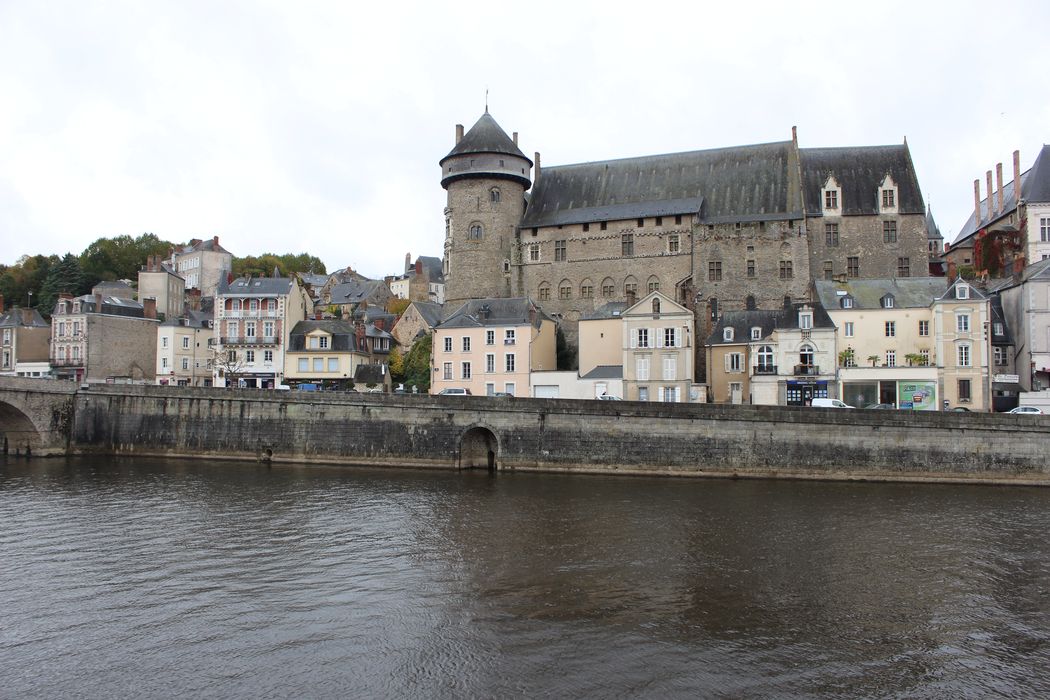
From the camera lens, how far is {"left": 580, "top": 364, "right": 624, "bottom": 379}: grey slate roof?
37312mm

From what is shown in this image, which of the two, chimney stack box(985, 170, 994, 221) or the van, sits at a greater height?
chimney stack box(985, 170, 994, 221)

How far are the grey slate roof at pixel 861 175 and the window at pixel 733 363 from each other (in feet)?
40.0

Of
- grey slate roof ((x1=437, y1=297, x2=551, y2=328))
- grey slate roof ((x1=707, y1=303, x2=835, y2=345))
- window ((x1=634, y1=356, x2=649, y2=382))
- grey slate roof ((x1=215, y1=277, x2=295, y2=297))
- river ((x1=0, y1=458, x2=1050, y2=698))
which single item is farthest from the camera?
grey slate roof ((x1=215, y1=277, x2=295, y2=297))

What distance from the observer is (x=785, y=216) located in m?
43.9

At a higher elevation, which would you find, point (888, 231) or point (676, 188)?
point (676, 188)

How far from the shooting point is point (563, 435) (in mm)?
30891

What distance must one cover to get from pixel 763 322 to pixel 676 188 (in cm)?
1397

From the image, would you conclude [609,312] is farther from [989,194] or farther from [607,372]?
[989,194]

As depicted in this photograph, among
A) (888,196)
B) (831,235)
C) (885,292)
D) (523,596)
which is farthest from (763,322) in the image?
(523,596)

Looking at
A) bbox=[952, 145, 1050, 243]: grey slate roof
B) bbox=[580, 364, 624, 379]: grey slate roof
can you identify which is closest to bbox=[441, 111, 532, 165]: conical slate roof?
bbox=[580, 364, 624, 379]: grey slate roof

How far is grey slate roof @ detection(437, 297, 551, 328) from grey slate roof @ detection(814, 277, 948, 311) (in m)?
14.1

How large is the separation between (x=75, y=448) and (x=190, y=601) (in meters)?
26.7

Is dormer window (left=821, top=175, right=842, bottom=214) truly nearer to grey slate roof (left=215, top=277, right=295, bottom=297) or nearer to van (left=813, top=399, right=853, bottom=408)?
van (left=813, top=399, right=853, bottom=408)

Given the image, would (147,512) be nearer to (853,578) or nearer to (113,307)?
(853,578)
